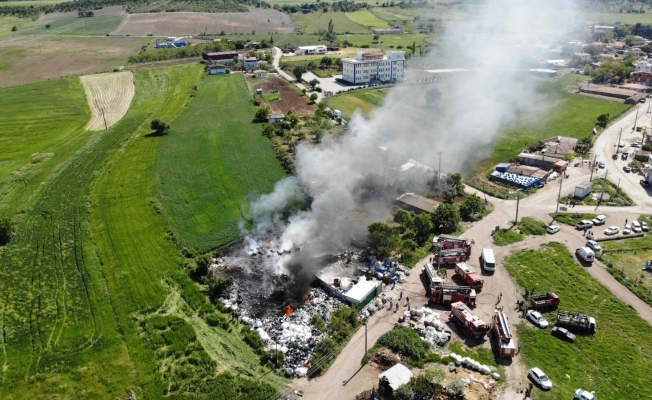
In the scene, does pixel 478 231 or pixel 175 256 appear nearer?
pixel 175 256

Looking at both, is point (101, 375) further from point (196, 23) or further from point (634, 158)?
point (196, 23)

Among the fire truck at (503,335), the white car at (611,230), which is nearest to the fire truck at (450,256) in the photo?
the fire truck at (503,335)

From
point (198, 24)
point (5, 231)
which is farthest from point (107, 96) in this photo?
point (198, 24)

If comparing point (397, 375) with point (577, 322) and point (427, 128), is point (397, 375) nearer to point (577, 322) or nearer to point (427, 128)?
point (577, 322)

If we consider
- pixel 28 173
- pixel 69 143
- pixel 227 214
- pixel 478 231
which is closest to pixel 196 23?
pixel 69 143

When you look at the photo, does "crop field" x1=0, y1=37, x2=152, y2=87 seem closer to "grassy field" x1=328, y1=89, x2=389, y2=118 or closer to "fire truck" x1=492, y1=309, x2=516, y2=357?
"grassy field" x1=328, y1=89, x2=389, y2=118

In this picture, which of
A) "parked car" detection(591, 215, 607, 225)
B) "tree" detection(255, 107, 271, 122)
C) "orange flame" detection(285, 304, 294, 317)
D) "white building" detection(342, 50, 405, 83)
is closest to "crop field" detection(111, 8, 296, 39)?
"white building" detection(342, 50, 405, 83)

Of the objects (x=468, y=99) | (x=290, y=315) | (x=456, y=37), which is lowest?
(x=290, y=315)
